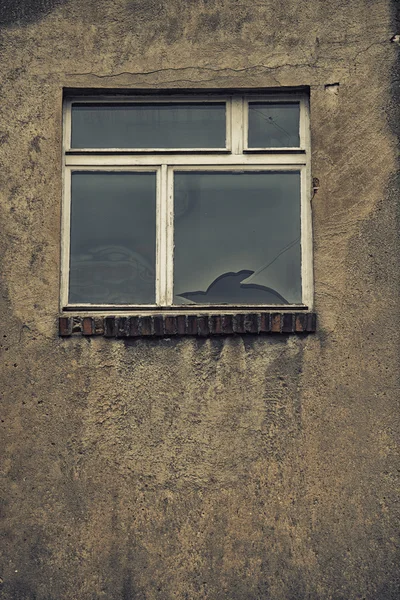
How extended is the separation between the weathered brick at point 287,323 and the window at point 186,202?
175 millimetres

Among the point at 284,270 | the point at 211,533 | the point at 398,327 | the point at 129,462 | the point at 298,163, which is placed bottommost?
the point at 211,533

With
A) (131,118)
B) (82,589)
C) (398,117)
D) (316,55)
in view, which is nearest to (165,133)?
(131,118)

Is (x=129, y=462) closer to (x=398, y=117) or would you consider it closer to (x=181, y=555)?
(x=181, y=555)

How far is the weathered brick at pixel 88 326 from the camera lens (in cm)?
504

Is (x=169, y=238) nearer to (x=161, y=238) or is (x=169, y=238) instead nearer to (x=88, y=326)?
(x=161, y=238)

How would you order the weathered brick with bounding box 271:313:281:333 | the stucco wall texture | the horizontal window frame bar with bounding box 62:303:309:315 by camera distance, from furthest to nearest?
the horizontal window frame bar with bounding box 62:303:309:315, the weathered brick with bounding box 271:313:281:333, the stucco wall texture

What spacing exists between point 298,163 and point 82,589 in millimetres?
2996

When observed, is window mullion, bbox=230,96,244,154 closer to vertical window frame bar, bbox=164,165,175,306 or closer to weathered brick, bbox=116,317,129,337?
vertical window frame bar, bbox=164,165,175,306

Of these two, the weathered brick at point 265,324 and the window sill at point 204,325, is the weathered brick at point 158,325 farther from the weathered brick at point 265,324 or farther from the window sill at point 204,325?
the weathered brick at point 265,324

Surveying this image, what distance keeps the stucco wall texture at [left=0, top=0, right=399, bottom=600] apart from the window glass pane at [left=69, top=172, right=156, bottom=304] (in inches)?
6.7

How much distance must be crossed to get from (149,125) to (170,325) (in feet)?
4.58

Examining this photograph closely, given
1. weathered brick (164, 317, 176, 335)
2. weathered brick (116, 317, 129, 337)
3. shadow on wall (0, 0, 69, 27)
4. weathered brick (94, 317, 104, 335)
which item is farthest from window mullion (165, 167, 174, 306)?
shadow on wall (0, 0, 69, 27)

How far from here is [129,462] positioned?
4926 millimetres

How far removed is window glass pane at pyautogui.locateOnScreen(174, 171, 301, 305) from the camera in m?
5.22
